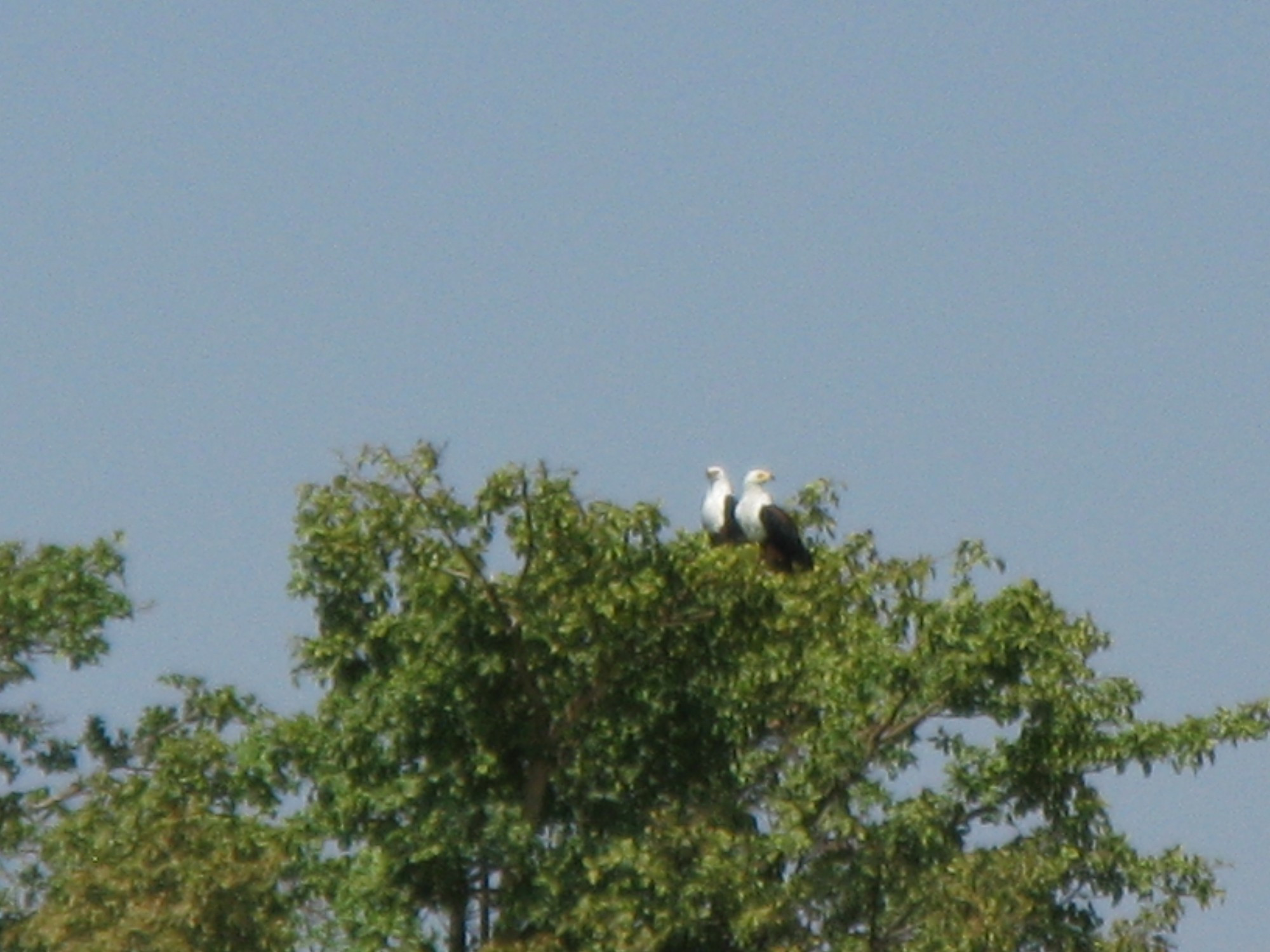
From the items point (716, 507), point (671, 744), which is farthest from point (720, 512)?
point (671, 744)

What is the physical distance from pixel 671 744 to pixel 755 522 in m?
5.53

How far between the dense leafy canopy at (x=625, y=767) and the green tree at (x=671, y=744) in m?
0.02

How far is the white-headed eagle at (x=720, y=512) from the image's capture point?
79.4 feet

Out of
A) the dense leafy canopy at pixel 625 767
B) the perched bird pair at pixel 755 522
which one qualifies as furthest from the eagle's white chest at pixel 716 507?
the dense leafy canopy at pixel 625 767

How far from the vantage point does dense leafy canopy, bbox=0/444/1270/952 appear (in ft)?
55.4

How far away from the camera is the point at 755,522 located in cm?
2325

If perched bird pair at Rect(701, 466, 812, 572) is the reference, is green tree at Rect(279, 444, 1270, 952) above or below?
below

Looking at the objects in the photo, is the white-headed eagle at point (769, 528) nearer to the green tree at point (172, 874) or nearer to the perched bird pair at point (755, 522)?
the perched bird pair at point (755, 522)

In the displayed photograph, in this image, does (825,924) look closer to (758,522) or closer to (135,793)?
(135,793)

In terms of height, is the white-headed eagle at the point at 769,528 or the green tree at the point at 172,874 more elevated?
the white-headed eagle at the point at 769,528

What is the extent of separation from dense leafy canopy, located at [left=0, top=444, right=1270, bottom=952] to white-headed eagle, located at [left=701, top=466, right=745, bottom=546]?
5.73m

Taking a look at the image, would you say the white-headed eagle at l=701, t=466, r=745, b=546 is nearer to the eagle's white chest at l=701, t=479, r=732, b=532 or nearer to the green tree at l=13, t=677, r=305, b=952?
the eagle's white chest at l=701, t=479, r=732, b=532

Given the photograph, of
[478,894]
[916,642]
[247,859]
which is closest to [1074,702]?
[916,642]

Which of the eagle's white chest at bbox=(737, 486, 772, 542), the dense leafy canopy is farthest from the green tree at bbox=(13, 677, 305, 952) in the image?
the eagle's white chest at bbox=(737, 486, 772, 542)
